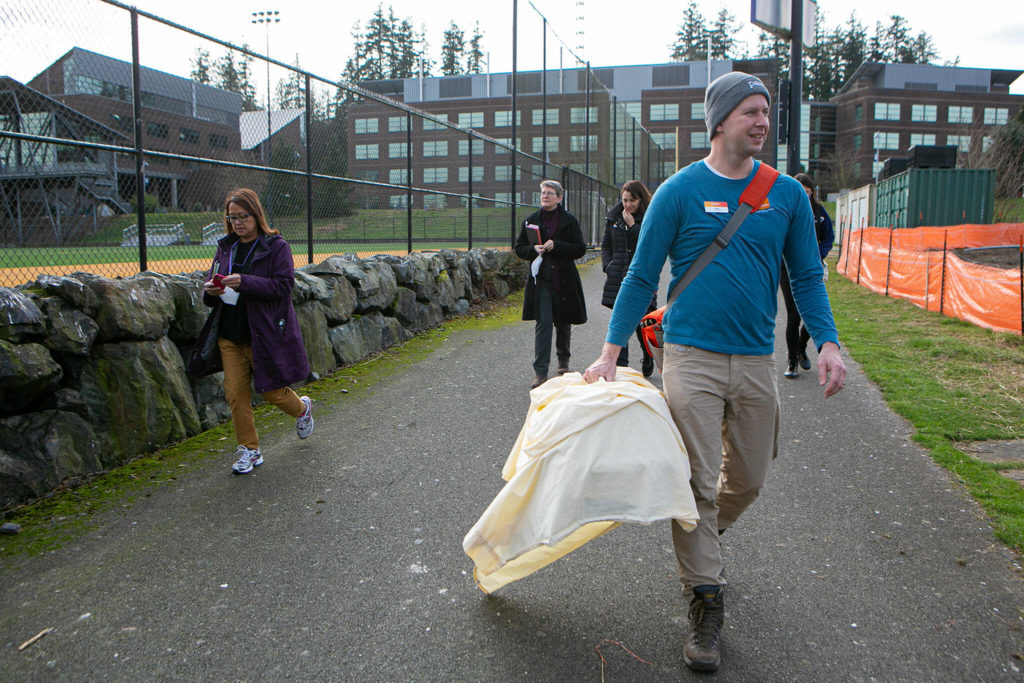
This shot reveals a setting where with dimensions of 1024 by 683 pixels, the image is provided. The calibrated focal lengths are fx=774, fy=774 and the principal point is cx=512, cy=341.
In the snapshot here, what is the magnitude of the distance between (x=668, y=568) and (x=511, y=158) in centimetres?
1330

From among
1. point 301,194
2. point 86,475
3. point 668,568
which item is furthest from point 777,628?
point 301,194

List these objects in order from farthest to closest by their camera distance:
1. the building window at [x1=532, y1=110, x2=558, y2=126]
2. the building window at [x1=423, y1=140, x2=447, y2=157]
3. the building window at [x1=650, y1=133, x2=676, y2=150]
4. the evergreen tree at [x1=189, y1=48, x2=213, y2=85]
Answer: the building window at [x1=650, y1=133, x2=676, y2=150] < the building window at [x1=532, y1=110, x2=558, y2=126] < the building window at [x1=423, y1=140, x2=447, y2=157] < the evergreen tree at [x1=189, y1=48, x2=213, y2=85]

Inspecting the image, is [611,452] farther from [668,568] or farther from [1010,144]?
[1010,144]

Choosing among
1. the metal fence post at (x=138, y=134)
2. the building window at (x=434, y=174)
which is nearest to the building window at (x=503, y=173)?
the building window at (x=434, y=174)

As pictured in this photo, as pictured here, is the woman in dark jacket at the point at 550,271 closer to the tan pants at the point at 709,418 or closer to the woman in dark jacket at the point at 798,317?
the woman in dark jacket at the point at 798,317

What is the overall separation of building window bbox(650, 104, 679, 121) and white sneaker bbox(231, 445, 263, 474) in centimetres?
7546

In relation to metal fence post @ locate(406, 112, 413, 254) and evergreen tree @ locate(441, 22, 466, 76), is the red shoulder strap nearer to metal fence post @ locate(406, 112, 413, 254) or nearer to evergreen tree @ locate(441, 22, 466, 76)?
metal fence post @ locate(406, 112, 413, 254)

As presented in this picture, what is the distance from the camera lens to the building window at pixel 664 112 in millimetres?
74938

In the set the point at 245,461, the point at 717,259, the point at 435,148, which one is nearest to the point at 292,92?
the point at 435,148

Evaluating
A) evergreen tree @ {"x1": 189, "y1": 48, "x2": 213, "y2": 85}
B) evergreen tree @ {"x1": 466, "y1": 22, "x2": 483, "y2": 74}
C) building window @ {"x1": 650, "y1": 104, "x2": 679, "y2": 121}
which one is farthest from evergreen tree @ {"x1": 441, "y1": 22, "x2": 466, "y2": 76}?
evergreen tree @ {"x1": 189, "y1": 48, "x2": 213, "y2": 85}

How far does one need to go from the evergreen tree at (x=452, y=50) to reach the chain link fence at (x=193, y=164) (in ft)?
249

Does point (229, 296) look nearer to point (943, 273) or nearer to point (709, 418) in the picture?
point (709, 418)

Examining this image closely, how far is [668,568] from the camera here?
11.6 ft

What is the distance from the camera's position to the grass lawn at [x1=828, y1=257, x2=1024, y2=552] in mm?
4457
